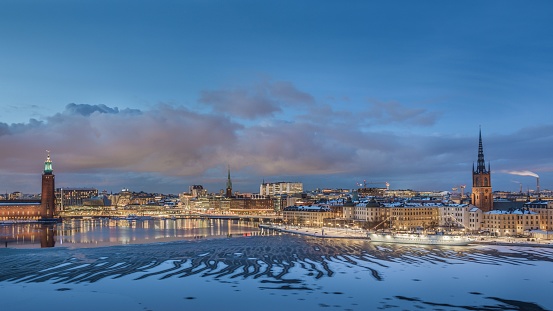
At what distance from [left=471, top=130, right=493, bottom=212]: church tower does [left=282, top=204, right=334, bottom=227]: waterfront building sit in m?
24.8

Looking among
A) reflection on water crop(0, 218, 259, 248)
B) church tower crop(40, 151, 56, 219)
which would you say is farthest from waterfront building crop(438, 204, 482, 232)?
church tower crop(40, 151, 56, 219)

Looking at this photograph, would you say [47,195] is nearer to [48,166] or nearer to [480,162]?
[48,166]

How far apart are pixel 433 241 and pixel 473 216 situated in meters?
22.5

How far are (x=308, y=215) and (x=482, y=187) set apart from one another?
30.2 m

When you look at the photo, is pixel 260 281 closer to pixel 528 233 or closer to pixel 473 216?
pixel 528 233

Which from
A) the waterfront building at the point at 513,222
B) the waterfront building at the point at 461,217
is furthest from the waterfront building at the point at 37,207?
the waterfront building at the point at 513,222

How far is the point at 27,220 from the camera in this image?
403 feet

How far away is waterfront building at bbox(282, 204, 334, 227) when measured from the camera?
93.8 m

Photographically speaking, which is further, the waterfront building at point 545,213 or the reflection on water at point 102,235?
the waterfront building at point 545,213

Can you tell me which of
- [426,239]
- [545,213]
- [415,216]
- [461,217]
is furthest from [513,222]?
[415,216]

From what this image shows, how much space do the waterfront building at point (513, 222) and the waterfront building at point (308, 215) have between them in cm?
3153

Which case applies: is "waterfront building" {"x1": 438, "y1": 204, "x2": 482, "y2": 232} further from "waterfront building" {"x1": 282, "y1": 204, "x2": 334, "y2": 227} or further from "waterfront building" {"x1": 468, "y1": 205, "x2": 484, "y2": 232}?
"waterfront building" {"x1": 282, "y1": 204, "x2": 334, "y2": 227}

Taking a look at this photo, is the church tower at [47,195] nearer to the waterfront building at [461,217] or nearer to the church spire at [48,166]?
the church spire at [48,166]

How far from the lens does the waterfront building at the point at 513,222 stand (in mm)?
64000
